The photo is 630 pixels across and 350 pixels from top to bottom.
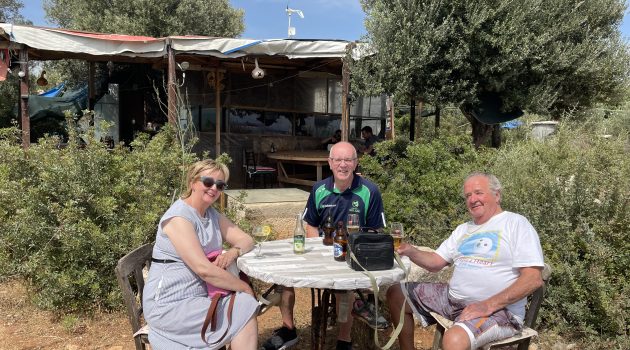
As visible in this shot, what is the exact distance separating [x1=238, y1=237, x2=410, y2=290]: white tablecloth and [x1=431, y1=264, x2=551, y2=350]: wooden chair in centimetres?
39

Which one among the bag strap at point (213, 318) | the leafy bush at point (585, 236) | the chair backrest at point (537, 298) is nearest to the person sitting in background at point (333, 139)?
the leafy bush at point (585, 236)

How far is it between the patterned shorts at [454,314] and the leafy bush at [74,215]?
2040mm

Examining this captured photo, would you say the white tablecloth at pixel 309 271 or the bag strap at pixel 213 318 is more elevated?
the white tablecloth at pixel 309 271

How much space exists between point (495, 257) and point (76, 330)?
2.97 meters

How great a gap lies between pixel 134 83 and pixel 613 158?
1114 cm

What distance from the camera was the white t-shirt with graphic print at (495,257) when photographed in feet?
7.69

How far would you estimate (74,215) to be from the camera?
3.49m

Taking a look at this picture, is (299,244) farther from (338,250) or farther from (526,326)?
(526,326)

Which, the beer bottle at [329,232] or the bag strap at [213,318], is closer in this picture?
the bag strap at [213,318]

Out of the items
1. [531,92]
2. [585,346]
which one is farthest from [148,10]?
[585,346]

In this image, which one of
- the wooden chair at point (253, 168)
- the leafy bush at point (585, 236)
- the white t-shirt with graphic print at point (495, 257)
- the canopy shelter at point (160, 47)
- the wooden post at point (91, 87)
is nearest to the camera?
the white t-shirt with graphic print at point (495, 257)

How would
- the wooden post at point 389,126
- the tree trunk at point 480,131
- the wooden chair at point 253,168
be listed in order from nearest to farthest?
the tree trunk at point 480,131 < the wooden chair at point 253,168 < the wooden post at point 389,126

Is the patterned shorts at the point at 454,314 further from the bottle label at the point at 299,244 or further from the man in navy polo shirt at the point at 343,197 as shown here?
the bottle label at the point at 299,244

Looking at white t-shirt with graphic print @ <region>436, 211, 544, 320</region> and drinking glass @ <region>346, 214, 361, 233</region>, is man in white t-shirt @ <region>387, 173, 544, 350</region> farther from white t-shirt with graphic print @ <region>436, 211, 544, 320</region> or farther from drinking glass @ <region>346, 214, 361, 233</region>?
drinking glass @ <region>346, 214, 361, 233</region>
